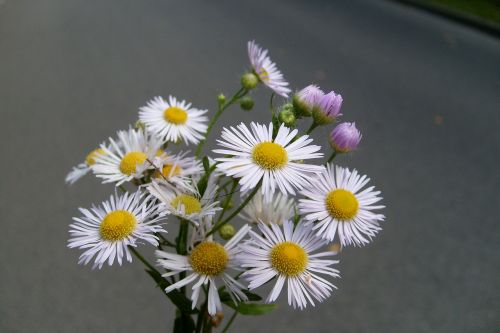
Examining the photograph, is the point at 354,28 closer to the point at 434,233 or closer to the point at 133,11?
the point at 133,11

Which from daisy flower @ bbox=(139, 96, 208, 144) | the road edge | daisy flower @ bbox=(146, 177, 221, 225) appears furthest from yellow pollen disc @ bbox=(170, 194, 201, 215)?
the road edge

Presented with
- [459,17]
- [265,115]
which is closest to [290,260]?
[265,115]

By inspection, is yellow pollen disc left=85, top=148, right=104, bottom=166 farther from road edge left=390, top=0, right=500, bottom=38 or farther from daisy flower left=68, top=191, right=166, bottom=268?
road edge left=390, top=0, right=500, bottom=38

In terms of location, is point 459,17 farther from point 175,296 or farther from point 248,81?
point 175,296

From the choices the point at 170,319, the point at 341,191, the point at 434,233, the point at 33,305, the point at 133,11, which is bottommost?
the point at 33,305

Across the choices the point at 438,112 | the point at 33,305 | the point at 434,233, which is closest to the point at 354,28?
the point at 438,112

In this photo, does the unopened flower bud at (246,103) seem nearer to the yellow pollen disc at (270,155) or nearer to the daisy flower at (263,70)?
the daisy flower at (263,70)
